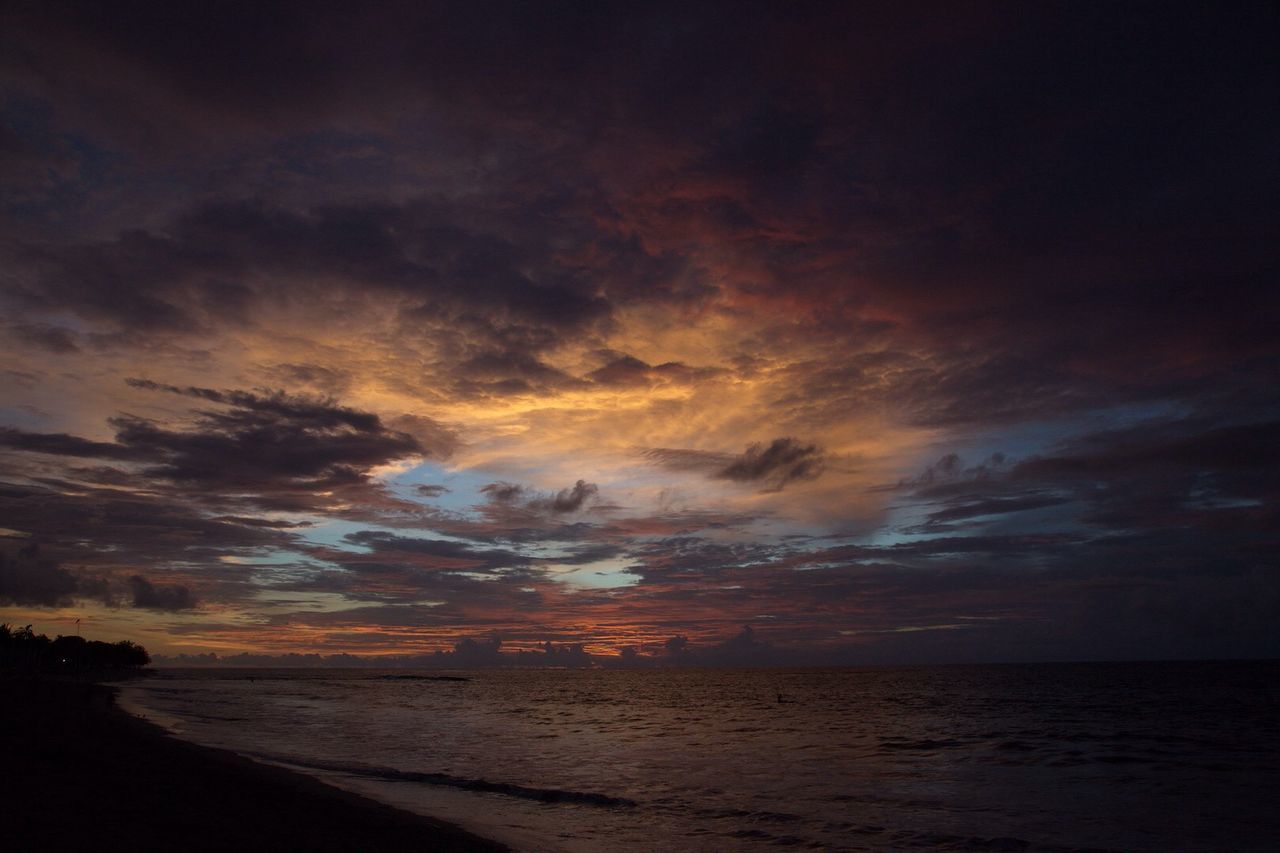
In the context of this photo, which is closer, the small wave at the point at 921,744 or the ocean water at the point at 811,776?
the ocean water at the point at 811,776

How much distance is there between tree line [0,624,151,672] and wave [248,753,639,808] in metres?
114

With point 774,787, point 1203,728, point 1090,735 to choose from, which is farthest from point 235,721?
point 1203,728

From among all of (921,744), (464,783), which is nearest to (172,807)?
(464,783)

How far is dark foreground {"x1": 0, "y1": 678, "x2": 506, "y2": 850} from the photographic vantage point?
1489 centimetres

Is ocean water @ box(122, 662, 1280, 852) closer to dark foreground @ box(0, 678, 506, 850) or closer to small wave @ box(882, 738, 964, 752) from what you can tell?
small wave @ box(882, 738, 964, 752)

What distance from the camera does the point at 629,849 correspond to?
765 inches

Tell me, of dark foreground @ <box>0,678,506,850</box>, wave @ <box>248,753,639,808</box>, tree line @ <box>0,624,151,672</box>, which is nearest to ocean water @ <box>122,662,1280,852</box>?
wave @ <box>248,753,639,808</box>

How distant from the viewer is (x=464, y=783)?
98.4 feet

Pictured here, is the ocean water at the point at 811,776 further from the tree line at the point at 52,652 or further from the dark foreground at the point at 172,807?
the tree line at the point at 52,652

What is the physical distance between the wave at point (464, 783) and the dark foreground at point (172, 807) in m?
4.34

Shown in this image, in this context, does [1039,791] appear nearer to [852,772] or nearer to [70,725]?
[852,772]

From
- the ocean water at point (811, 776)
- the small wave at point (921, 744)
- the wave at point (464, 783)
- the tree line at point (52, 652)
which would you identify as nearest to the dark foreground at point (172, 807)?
the ocean water at point (811, 776)

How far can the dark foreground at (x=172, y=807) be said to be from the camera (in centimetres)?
1489

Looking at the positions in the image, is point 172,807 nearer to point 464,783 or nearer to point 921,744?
point 464,783
